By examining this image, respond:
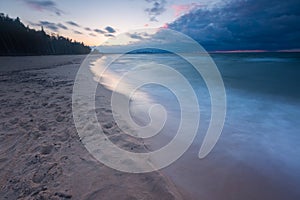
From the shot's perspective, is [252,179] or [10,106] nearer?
[252,179]

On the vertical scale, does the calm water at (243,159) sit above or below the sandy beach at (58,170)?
below

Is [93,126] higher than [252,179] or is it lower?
higher

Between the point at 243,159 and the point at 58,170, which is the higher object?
the point at 58,170

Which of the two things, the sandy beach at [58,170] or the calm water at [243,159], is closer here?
the sandy beach at [58,170]

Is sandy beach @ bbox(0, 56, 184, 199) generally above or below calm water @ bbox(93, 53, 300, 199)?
above

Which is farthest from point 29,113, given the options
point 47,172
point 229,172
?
point 229,172

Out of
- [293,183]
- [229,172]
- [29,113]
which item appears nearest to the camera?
[293,183]

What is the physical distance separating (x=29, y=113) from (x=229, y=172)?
4802 mm

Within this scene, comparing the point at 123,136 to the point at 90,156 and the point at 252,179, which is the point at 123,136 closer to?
the point at 90,156

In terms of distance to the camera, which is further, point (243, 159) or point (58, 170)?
point (243, 159)

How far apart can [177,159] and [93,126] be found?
2004 millimetres

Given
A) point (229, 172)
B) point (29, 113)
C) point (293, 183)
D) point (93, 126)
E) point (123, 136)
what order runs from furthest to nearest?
point (29, 113), point (93, 126), point (123, 136), point (229, 172), point (293, 183)

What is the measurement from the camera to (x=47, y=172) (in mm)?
2182

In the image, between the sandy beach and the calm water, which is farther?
the calm water
